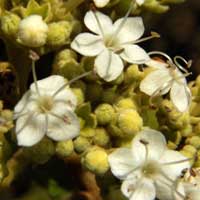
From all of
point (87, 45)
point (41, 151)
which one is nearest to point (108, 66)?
point (87, 45)

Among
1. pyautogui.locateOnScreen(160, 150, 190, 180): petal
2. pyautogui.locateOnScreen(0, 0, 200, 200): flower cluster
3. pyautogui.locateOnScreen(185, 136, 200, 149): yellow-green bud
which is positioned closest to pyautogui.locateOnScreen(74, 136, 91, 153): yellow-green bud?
pyautogui.locateOnScreen(0, 0, 200, 200): flower cluster

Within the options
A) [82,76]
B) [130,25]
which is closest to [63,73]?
[82,76]

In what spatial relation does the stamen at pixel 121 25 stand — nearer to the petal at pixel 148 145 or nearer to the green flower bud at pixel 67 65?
the green flower bud at pixel 67 65

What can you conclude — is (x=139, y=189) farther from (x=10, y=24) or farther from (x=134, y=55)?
(x=10, y=24)

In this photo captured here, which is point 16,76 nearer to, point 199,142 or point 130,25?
point 130,25

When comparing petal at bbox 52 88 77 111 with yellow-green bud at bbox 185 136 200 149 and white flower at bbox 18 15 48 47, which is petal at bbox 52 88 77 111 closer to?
white flower at bbox 18 15 48 47

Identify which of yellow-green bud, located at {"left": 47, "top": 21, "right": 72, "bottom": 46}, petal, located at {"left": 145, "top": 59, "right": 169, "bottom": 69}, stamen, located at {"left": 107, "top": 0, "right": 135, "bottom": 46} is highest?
yellow-green bud, located at {"left": 47, "top": 21, "right": 72, "bottom": 46}
